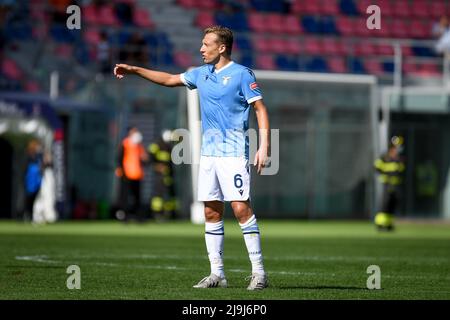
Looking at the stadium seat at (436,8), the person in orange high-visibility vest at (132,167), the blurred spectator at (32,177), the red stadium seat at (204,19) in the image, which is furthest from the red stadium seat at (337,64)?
the blurred spectator at (32,177)

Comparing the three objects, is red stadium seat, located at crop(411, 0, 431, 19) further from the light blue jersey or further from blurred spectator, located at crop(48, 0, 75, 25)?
the light blue jersey

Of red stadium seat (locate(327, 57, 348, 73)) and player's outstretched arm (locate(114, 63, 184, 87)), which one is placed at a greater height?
red stadium seat (locate(327, 57, 348, 73))

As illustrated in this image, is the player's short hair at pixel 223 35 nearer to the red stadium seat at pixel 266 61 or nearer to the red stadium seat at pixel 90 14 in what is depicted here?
the red stadium seat at pixel 90 14

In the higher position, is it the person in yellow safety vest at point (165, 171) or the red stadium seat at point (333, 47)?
the red stadium seat at point (333, 47)

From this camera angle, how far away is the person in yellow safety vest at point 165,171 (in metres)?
31.4

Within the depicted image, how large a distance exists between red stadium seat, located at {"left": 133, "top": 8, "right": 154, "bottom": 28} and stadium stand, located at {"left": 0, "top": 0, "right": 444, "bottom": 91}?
3 centimetres

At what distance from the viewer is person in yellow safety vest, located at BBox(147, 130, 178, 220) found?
Result: 31.4m

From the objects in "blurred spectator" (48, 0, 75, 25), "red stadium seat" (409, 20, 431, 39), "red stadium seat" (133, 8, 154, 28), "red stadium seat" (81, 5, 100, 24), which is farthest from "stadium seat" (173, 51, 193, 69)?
"red stadium seat" (409, 20, 431, 39)

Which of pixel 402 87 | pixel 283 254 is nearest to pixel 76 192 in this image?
pixel 402 87

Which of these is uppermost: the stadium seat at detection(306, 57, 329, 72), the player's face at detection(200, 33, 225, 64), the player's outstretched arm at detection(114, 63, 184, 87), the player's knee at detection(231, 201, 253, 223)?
the stadium seat at detection(306, 57, 329, 72)

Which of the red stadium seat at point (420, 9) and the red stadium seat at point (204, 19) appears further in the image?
the red stadium seat at point (420, 9)

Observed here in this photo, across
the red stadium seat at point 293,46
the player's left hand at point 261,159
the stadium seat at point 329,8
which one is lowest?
the player's left hand at point 261,159

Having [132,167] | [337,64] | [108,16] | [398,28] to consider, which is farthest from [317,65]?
[132,167]

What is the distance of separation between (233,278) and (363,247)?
24.0ft
